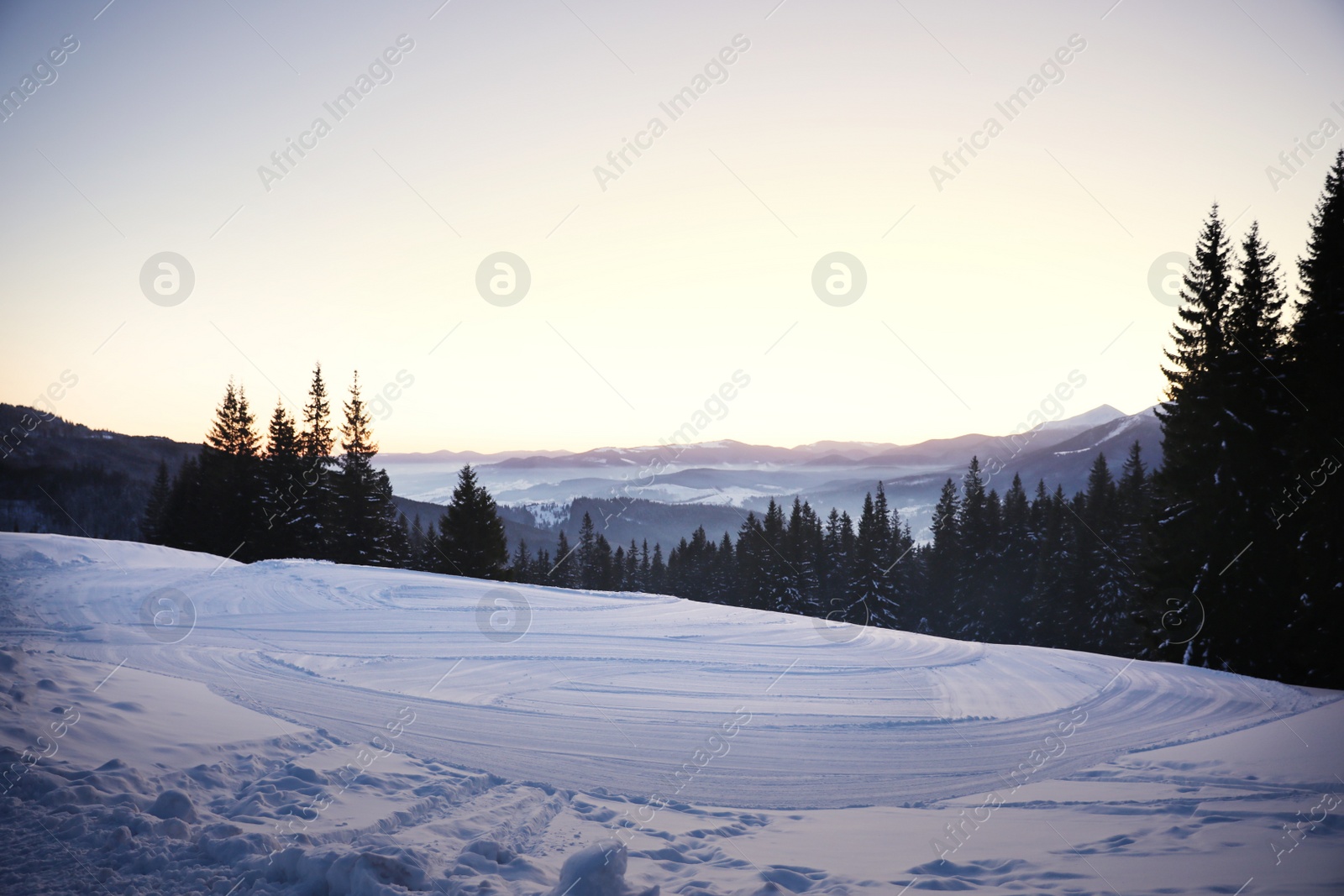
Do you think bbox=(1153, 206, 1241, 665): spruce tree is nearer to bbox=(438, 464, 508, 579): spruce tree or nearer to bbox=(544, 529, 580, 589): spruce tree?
bbox=(438, 464, 508, 579): spruce tree

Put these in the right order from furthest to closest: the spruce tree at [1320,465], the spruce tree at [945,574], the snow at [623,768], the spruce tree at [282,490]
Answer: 1. the spruce tree at [945,574]
2. the spruce tree at [282,490]
3. the spruce tree at [1320,465]
4. the snow at [623,768]

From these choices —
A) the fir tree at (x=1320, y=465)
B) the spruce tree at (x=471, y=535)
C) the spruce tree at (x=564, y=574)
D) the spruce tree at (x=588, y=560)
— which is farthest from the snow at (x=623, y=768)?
the spruce tree at (x=564, y=574)

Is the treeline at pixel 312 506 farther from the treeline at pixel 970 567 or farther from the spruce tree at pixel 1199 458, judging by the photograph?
the spruce tree at pixel 1199 458

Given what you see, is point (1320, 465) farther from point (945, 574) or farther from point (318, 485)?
point (318, 485)

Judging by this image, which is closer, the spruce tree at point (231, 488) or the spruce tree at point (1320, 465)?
the spruce tree at point (1320, 465)

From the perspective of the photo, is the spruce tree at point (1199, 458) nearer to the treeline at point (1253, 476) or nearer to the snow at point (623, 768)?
the treeline at point (1253, 476)

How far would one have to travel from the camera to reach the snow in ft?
13.1

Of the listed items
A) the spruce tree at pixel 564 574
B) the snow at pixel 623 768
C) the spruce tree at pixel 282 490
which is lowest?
the spruce tree at pixel 564 574

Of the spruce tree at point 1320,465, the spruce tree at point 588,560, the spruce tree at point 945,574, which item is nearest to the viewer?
the spruce tree at point 1320,465

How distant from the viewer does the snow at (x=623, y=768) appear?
399 centimetres

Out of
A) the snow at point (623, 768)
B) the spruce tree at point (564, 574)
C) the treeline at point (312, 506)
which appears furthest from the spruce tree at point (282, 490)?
the spruce tree at point (564, 574)

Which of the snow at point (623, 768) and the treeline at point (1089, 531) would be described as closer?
the snow at point (623, 768)

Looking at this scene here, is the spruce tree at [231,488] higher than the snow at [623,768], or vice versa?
the spruce tree at [231,488]

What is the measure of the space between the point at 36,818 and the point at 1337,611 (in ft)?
79.7
